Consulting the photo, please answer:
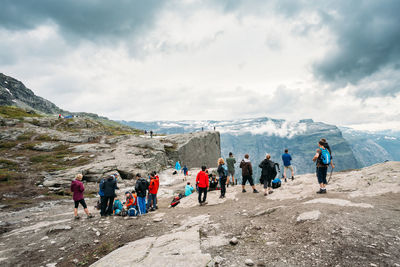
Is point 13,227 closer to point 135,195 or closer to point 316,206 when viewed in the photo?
point 135,195

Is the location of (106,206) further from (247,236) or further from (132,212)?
(247,236)

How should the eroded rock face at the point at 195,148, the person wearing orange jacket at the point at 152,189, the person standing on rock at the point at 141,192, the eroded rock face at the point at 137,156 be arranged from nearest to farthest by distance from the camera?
the person standing on rock at the point at 141,192
the person wearing orange jacket at the point at 152,189
the eroded rock face at the point at 137,156
the eroded rock face at the point at 195,148

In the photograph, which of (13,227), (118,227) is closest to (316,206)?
(118,227)

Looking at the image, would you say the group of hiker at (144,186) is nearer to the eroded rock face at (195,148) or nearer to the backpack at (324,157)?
the backpack at (324,157)

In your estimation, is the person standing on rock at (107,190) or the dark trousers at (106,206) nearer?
the person standing on rock at (107,190)

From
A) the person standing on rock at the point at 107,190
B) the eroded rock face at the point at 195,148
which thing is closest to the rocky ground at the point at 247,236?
the person standing on rock at the point at 107,190

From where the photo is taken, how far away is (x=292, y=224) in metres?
8.70

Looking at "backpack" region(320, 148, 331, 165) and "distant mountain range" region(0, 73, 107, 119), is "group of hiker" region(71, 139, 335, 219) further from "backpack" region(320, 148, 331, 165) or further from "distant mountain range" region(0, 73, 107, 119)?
"distant mountain range" region(0, 73, 107, 119)

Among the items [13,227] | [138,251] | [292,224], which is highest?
[292,224]

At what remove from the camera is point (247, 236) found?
333 inches

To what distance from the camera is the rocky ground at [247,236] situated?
6.41 m

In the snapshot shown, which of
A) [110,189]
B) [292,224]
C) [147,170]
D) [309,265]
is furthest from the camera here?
[147,170]

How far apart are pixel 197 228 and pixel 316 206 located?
587cm

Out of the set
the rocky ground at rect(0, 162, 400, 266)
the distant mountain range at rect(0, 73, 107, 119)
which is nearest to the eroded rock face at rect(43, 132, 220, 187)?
the rocky ground at rect(0, 162, 400, 266)
